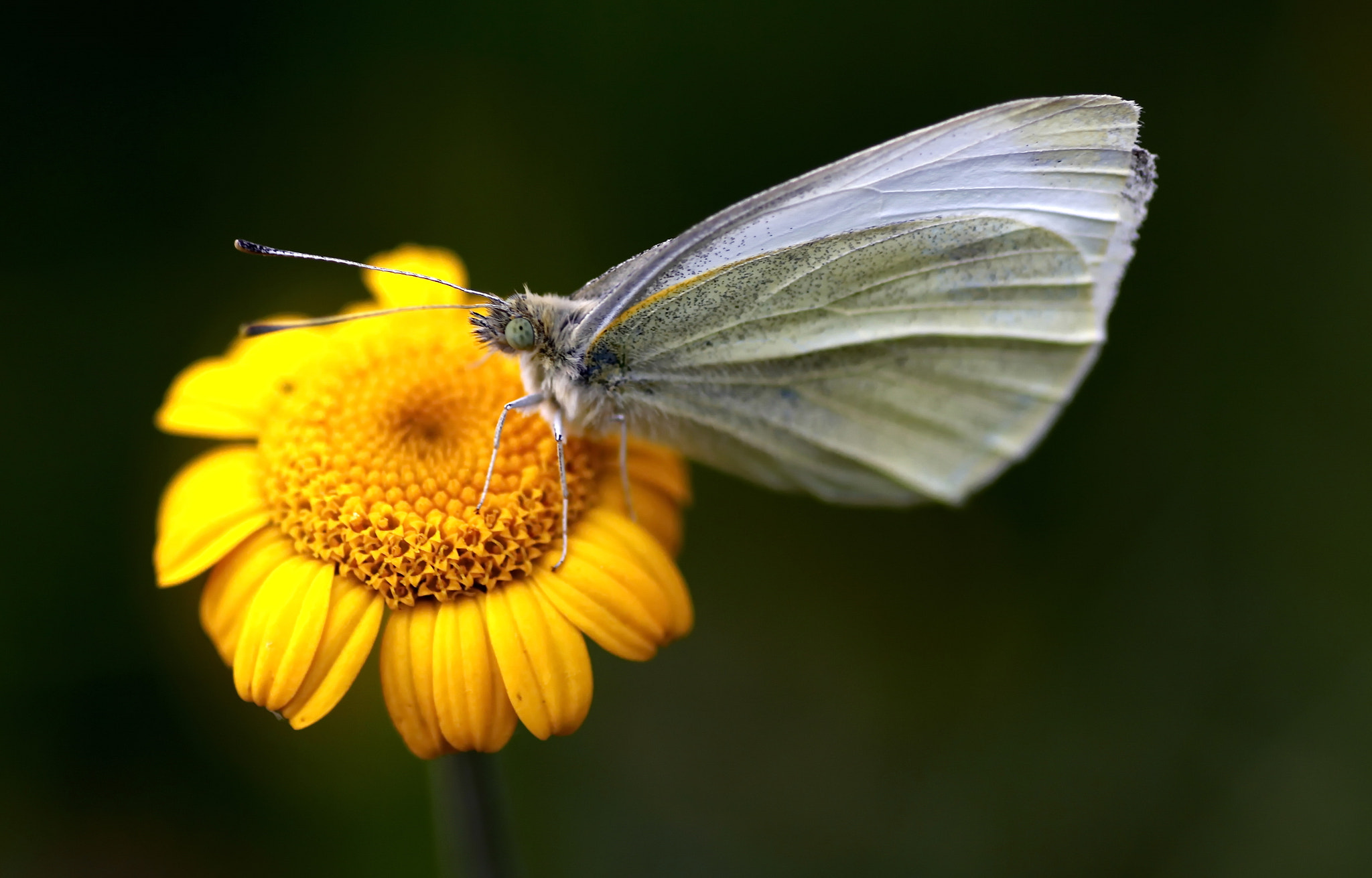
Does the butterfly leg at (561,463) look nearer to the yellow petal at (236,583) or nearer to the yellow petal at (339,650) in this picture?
the yellow petal at (339,650)

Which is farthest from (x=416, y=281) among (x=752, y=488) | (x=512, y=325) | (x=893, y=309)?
(x=752, y=488)

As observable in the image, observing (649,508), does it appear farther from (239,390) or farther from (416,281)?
(239,390)

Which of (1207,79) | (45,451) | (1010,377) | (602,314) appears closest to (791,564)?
(1010,377)

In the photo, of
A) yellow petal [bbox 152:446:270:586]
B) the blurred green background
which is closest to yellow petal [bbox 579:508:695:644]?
yellow petal [bbox 152:446:270:586]

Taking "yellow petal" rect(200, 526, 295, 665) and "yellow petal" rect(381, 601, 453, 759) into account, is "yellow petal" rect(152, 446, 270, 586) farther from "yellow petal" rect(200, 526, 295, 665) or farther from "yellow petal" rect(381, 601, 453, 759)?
"yellow petal" rect(381, 601, 453, 759)

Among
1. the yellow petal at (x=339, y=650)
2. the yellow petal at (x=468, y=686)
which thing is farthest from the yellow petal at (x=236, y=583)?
the yellow petal at (x=468, y=686)

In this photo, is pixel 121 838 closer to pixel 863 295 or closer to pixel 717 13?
pixel 863 295

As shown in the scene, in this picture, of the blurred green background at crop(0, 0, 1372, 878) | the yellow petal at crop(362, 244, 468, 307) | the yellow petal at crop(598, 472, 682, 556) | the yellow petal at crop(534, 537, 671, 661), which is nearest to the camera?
the yellow petal at crop(534, 537, 671, 661)
